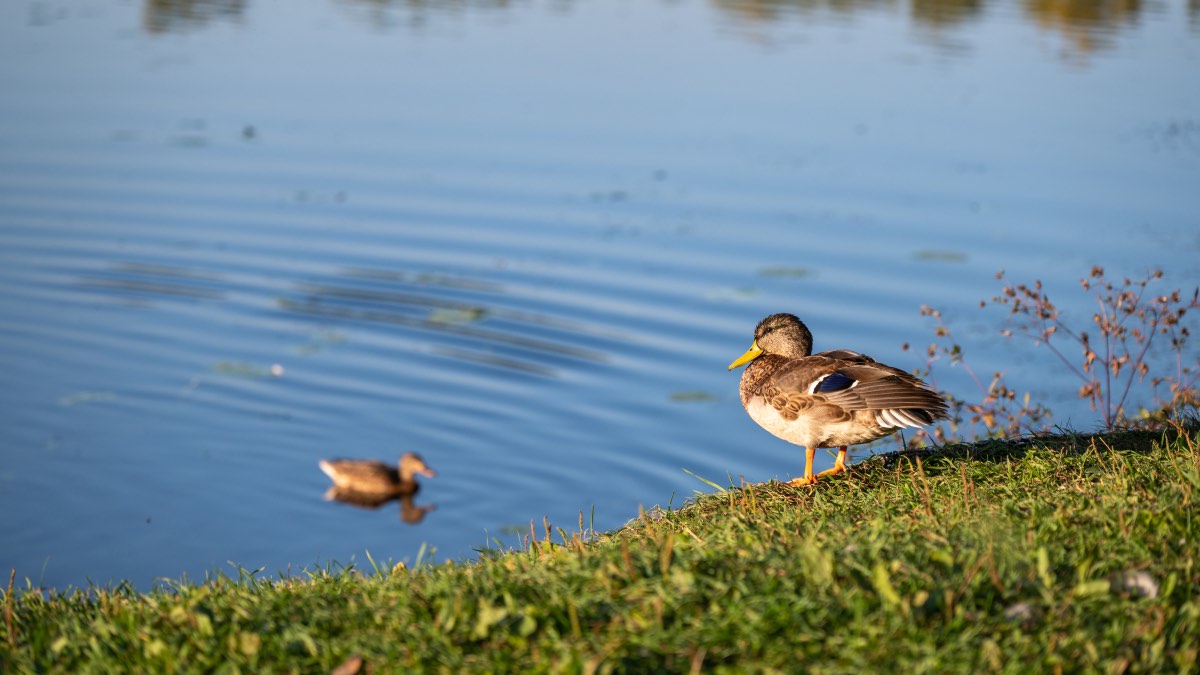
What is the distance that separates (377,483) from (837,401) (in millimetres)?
6131

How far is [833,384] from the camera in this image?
6.32 m

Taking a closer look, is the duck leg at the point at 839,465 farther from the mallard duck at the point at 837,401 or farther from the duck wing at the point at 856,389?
the duck wing at the point at 856,389

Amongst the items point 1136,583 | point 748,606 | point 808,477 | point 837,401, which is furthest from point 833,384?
point 748,606

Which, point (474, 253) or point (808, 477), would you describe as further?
point (474, 253)

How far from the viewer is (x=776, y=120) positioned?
70.1 feet

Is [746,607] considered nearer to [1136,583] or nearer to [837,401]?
[1136,583]

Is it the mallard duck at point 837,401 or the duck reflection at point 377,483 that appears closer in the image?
the mallard duck at point 837,401

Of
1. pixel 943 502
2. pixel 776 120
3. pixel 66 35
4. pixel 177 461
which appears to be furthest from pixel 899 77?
pixel 943 502

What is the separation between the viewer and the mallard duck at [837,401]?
6148mm

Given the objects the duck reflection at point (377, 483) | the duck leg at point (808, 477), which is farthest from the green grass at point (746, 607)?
the duck reflection at point (377, 483)

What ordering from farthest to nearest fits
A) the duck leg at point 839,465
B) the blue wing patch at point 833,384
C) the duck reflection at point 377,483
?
the duck reflection at point 377,483, the duck leg at point 839,465, the blue wing patch at point 833,384

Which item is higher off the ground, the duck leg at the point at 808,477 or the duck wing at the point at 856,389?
the duck wing at the point at 856,389

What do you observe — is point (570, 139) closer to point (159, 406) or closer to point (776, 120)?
point (776, 120)

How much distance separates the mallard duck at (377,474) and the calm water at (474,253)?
0.21 metres
